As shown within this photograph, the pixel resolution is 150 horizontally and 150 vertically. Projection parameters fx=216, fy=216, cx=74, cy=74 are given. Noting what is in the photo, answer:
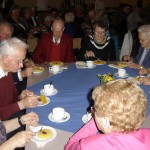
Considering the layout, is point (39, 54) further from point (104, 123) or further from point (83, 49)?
point (104, 123)

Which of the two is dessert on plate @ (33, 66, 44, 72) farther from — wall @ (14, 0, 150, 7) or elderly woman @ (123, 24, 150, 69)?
wall @ (14, 0, 150, 7)

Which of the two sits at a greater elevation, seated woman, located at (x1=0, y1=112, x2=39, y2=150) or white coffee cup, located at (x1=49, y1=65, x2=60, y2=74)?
white coffee cup, located at (x1=49, y1=65, x2=60, y2=74)

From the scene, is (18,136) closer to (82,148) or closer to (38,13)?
(82,148)

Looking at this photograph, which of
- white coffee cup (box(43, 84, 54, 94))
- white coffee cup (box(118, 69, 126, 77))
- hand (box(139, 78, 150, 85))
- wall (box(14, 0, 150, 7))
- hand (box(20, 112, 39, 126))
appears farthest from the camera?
wall (box(14, 0, 150, 7))

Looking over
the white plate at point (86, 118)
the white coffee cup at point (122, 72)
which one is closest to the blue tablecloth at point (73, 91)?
the white plate at point (86, 118)

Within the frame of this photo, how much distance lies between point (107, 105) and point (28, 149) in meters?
0.64

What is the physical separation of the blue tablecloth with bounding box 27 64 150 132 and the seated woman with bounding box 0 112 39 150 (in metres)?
0.08

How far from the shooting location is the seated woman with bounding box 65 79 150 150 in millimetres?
1067

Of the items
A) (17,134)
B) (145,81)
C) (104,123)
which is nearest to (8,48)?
(17,134)

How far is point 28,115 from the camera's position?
167 cm

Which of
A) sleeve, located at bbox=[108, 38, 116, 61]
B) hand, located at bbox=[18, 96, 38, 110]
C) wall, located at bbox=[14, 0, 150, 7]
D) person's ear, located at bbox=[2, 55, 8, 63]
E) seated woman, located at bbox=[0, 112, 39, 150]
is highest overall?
wall, located at bbox=[14, 0, 150, 7]

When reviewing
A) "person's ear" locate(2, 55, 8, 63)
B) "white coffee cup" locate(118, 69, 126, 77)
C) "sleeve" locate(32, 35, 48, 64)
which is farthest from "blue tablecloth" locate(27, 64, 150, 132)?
"sleeve" locate(32, 35, 48, 64)

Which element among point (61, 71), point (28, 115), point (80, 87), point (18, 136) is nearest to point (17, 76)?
point (61, 71)

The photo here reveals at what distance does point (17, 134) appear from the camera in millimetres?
1463
